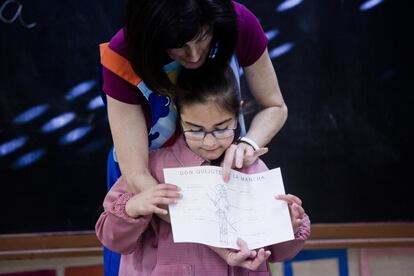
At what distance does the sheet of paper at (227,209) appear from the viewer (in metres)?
1.35

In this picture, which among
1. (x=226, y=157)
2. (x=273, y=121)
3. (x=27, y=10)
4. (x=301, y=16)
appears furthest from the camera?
(x=301, y=16)

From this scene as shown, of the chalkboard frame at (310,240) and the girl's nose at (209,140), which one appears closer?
the girl's nose at (209,140)

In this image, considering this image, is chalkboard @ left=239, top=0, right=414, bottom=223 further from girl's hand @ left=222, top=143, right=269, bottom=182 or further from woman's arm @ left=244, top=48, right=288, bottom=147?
girl's hand @ left=222, top=143, right=269, bottom=182

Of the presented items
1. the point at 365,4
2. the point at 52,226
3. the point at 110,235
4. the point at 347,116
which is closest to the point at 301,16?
the point at 365,4

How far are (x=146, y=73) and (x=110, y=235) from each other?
35cm

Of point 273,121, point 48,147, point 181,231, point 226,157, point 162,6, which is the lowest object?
point 181,231

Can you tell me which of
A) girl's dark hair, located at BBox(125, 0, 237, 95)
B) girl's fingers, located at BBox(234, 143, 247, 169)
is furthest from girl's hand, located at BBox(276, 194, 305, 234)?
girl's dark hair, located at BBox(125, 0, 237, 95)

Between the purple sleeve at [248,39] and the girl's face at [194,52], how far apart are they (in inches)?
6.6

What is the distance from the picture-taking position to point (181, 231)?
133cm

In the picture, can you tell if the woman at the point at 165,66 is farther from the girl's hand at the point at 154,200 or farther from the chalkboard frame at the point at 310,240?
the chalkboard frame at the point at 310,240

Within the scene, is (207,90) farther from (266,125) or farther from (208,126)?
(266,125)

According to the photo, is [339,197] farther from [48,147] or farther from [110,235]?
[110,235]

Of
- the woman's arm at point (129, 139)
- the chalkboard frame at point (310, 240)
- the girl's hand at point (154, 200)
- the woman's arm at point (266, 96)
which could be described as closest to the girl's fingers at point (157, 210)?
the girl's hand at point (154, 200)

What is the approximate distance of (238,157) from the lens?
4.66ft
